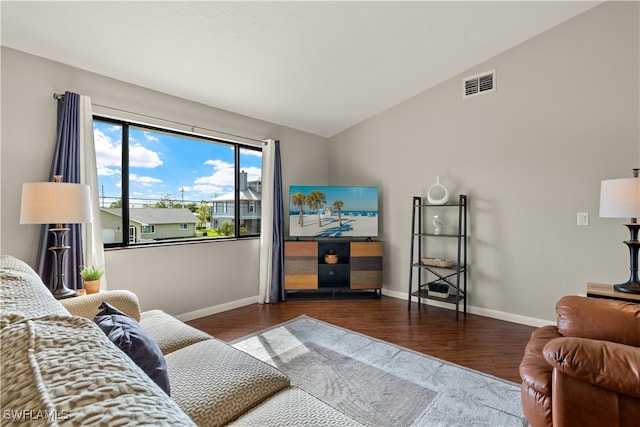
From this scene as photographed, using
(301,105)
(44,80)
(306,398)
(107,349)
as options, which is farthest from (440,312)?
(44,80)

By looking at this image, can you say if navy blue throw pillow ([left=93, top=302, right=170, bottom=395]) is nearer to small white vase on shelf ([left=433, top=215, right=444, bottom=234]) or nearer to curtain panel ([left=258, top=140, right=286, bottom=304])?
curtain panel ([left=258, top=140, right=286, bottom=304])

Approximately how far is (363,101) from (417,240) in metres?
1.95

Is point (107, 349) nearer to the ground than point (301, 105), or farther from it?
nearer to the ground

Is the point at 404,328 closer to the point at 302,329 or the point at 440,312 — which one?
the point at 440,312

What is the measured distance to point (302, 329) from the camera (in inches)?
115

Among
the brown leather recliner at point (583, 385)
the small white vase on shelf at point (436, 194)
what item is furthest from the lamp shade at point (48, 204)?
the small white vase on shelf at point (436, 194)

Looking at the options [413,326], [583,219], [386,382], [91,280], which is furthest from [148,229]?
[583,219]

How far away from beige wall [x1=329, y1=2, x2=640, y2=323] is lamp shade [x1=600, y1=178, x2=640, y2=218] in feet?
2.29

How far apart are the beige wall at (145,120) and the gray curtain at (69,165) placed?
0.33 ft

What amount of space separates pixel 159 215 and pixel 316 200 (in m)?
1.89

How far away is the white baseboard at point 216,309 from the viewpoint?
10.3ft

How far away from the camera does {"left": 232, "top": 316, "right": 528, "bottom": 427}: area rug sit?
1683 mm

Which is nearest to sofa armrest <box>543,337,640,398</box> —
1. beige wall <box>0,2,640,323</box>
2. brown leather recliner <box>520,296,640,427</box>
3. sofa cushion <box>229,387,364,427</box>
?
brown leather recliner <box>520,296,640,427</box>

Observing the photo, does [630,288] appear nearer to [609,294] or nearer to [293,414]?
[609,294]
